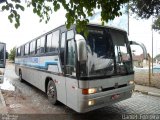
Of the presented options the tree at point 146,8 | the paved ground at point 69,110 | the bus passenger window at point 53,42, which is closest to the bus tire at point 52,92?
the paved ground at point 69,110

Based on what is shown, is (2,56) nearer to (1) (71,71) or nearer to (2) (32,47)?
(2) (32,47)

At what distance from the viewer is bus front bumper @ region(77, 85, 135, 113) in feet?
20.4

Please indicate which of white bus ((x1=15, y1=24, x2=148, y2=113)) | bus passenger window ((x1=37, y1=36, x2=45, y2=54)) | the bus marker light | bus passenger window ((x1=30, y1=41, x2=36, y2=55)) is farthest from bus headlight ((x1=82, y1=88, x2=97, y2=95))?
bus passenger window ((x1=30, y1=41, x2=36, y2=55))

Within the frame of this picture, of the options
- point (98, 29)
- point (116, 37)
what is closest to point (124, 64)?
point (116, 37)

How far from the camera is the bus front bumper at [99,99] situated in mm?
6219

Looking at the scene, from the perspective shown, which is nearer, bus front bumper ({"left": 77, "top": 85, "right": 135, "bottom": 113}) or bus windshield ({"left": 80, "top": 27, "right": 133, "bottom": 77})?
bus front bumper ({"left": 77, "top": 85, "right": 135, "bottom": 113})

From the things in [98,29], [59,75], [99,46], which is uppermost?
[98,29]

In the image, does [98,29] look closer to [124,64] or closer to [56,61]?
[124,64]

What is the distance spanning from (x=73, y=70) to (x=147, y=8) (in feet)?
22.6

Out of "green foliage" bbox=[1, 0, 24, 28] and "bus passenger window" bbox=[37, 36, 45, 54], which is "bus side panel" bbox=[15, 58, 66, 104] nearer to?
"bus passenger window" bbox=[37, 36, 45, 54]

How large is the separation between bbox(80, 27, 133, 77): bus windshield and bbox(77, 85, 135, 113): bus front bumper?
550mm

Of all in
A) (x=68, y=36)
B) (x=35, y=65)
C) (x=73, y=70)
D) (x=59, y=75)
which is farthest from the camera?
(x=35, y=65)

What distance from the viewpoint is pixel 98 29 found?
696 centimetres

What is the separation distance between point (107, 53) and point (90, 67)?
82cm
